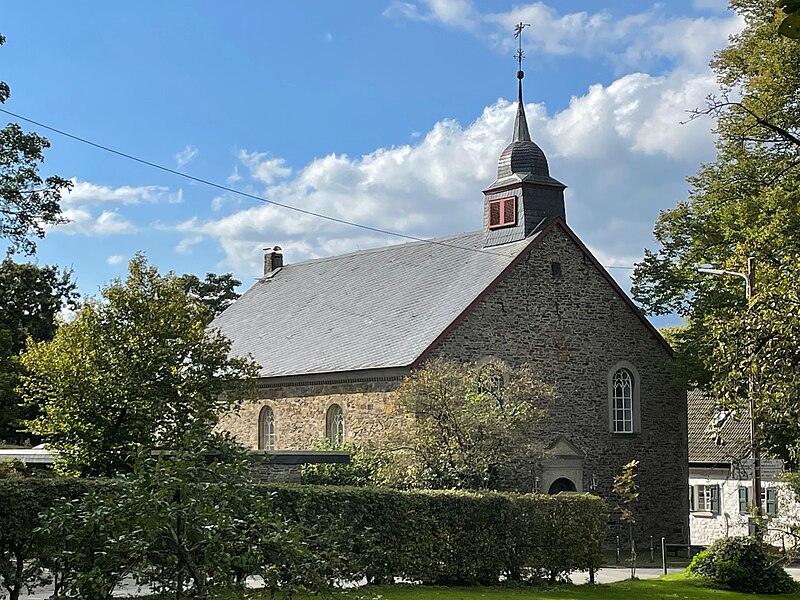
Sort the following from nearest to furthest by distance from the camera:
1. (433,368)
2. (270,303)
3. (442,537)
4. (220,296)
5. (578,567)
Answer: (442,537) → (578,567) → (433,368) → (270,303) → (220,296)

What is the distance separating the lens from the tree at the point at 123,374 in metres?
23.7

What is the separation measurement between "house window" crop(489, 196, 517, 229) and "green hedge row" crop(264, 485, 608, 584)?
12.7 metres

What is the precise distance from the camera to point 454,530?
20.9 m

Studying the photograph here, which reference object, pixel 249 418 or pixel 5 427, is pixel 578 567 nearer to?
pixel 249 418

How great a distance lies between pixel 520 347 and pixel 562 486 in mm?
4413

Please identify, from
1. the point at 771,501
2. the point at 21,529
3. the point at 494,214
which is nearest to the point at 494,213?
the point at 494,214

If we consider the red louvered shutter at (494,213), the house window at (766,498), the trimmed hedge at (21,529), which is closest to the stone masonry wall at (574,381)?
the red louvered shutter at (494,213)

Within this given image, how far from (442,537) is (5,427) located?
88.4 feet

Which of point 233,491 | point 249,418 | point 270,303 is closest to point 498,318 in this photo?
point 249,418

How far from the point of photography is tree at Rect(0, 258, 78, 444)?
41.9 meters

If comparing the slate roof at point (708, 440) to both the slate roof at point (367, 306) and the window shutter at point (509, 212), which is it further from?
the slate roof at point (367, 306)

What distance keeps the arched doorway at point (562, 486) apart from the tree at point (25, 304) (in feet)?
67.0

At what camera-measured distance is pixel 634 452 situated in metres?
33.8

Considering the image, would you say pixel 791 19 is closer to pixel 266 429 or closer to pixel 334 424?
pixel 334 424
